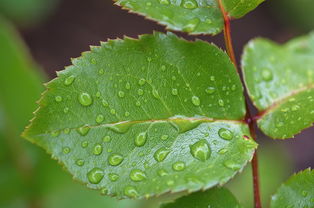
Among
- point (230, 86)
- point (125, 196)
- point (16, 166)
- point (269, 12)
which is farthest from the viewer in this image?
point (269, 12)

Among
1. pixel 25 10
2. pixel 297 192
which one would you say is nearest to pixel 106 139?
pixel 297 192

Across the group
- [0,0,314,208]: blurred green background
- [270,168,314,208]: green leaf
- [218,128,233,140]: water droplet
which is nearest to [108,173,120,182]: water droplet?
[218,128,233,140]: water droplet

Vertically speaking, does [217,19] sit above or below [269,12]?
above

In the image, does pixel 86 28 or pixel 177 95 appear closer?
pixel 177 95

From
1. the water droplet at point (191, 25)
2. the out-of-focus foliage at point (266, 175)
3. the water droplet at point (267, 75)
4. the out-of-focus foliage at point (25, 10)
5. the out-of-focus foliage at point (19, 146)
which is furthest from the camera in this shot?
the out-of-focus foliage at point (25, 10)

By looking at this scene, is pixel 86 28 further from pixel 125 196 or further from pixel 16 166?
pixel 125 196

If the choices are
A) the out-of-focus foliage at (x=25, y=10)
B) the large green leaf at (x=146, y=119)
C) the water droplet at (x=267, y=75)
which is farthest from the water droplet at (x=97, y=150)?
the out-of-focus foliage at (x=25, y=10)

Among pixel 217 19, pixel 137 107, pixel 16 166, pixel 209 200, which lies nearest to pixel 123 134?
pixel 137 107

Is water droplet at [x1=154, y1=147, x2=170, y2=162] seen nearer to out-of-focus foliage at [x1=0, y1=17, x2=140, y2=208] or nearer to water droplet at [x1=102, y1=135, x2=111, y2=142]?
water droplet at [x1=102, y1=135, x2=111, y2=142]

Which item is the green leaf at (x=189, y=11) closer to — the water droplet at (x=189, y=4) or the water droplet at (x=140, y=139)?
the water droplet at (x=189, y=4)
